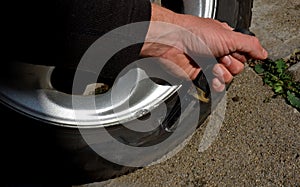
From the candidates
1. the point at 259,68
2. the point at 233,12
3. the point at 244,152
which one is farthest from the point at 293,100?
the point at 233,12

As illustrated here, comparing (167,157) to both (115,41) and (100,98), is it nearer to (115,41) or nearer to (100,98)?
(100,98)

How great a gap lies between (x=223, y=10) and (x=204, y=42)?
54cm

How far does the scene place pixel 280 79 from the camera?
7.91 feet

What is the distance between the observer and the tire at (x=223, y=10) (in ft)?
6.58

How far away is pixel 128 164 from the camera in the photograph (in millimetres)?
2043

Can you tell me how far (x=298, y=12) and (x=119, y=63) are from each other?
1499 mm

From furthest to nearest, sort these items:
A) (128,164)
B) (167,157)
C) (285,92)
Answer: (285,92) → (167,157) → (128,164)

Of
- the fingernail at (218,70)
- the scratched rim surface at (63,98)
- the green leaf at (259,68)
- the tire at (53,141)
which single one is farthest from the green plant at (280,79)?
the fingernail at (218,70)

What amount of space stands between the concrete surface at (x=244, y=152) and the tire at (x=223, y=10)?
0.40 meters

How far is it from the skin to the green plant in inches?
31.5

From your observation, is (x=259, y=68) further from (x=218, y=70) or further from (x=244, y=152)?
(x=218, y=70)

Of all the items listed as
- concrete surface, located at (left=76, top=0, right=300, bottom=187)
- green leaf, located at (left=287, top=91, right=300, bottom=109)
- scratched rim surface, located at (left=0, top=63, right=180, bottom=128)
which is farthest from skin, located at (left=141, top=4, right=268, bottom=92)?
green leaf, located at (left=287, top=91, right=300, bottom=109)

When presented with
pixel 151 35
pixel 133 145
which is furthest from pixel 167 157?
pixel 151 35

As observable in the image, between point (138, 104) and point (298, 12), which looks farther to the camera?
point (298, 12)
